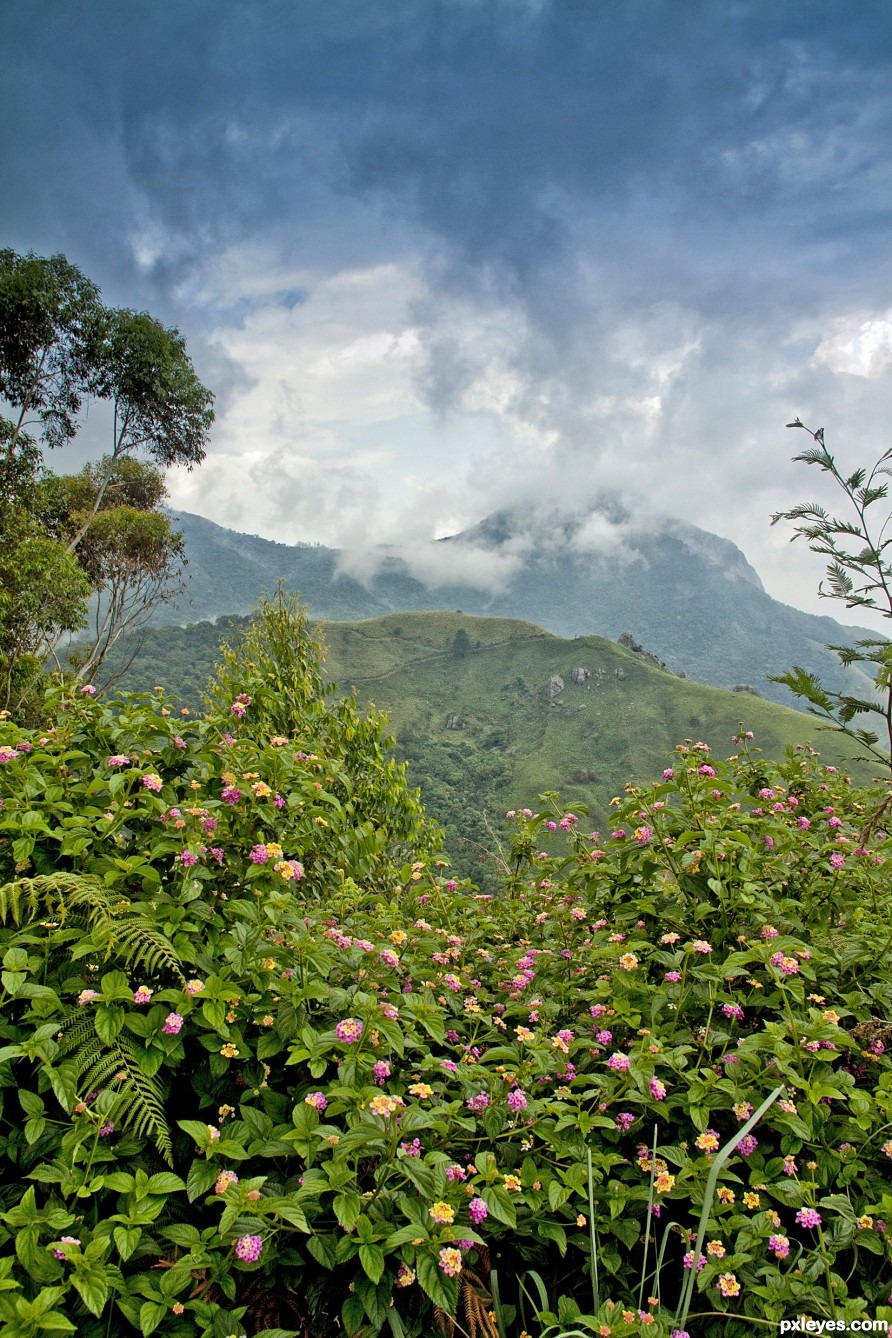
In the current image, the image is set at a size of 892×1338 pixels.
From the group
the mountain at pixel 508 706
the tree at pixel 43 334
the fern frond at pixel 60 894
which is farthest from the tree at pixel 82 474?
the mountain at pixel 508 706

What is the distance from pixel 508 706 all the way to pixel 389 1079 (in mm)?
116893

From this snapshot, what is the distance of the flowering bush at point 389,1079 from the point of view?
1.70m

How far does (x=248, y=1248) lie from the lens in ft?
5.16

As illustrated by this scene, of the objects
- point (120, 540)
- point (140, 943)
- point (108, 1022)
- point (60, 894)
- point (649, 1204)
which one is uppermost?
point (120, 540)

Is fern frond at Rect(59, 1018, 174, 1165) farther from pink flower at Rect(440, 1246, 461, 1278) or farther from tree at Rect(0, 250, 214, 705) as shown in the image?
tree at Rect(0, 250, 214, 705)

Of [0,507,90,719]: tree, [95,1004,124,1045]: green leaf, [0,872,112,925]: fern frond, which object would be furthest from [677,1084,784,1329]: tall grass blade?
[0,507,90,719]: tree

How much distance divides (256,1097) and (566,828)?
1809 millimetres

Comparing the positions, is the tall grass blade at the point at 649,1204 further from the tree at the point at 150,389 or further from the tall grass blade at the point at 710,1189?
the tree at the point at 150,389

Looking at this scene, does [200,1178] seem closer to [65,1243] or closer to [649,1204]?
[65,1243]

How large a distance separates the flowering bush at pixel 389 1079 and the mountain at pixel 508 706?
46.4 m

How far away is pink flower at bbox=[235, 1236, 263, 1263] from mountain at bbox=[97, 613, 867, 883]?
4739 cm

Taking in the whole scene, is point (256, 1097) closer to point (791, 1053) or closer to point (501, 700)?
point (791, 1053)

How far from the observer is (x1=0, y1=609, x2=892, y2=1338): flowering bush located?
5.57ft

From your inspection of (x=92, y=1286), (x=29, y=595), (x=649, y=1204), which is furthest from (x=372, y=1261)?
(x=29, y=595)
